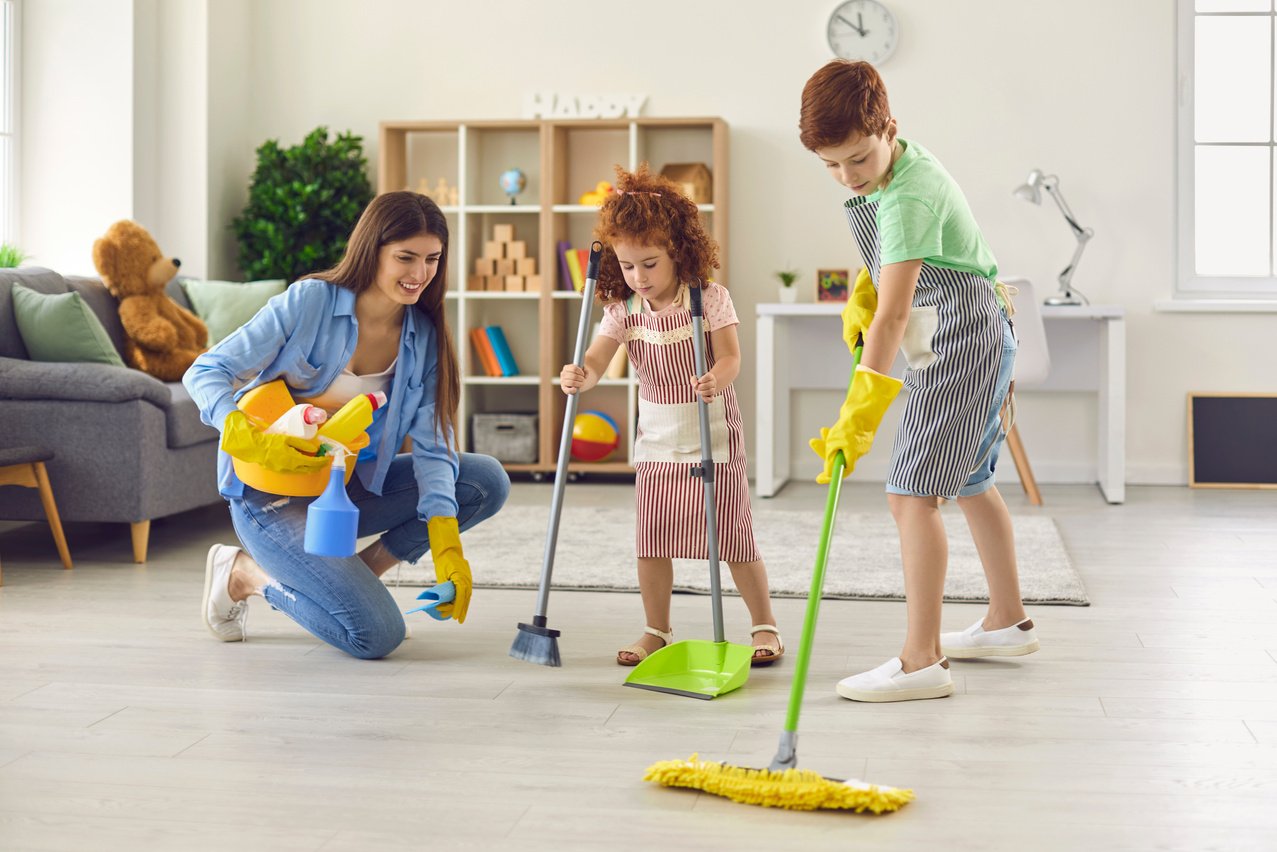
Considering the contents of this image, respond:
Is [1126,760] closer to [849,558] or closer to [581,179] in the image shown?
[849,558]

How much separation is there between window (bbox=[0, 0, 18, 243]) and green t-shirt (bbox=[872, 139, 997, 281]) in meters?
3.90

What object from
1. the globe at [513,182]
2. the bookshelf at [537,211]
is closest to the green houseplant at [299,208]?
the bookshelf at [537,211]

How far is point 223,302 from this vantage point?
4.74m

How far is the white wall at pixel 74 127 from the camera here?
16.2 feet

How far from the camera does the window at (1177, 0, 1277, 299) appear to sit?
5.20 metres

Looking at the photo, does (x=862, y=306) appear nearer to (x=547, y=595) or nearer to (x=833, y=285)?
(x=547, y=595)

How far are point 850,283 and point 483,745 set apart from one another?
3745 mm

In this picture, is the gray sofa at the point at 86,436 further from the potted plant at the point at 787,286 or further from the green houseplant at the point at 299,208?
the potted plant at the point at 787,286

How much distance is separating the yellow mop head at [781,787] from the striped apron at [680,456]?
2.40 ft

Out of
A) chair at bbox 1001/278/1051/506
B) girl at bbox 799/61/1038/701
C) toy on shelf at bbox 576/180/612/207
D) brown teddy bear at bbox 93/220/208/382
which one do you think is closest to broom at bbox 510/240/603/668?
girl at bbox 799/61/1038/701

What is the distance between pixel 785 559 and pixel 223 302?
7.77ft

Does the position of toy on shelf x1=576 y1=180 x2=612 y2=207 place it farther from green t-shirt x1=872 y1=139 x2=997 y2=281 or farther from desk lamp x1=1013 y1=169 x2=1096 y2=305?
green t-shirt x1=872 y1=139 x2=997 y2=281

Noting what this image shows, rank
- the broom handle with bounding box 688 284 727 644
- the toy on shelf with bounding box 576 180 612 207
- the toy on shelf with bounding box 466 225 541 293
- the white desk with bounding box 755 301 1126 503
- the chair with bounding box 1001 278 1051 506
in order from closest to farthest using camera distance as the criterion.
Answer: the broom handle with bounding box 688 284 727 644 < the chair with bounding box 1001 278 1051 506 < the white desk with bounding box 755 301 1126 503 < the toy on shelf with bounding box 576 180 612 207 < the toy on shelf with bounding box 466 225 541 293

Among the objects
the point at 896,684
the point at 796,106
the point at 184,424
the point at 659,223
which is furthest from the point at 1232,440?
the point at 184,424
